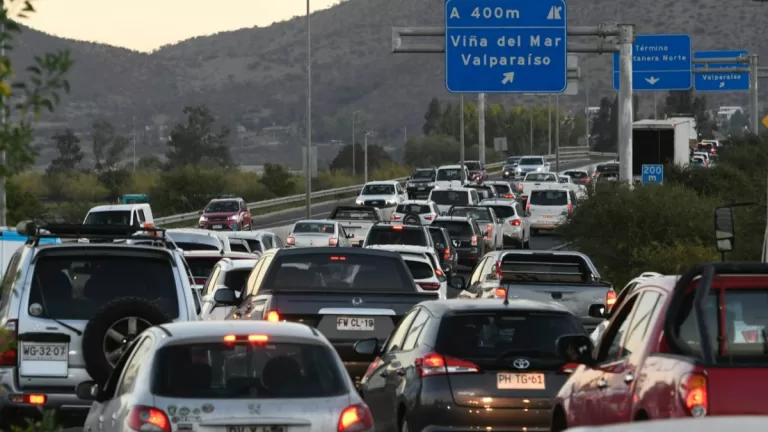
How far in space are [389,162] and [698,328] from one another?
126784 mm

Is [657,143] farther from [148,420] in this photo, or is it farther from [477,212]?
[148,420]

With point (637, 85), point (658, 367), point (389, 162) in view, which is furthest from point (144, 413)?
point (389, 162)

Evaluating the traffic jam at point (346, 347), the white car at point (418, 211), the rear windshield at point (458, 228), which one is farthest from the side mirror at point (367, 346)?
the white car at point (418, 211)

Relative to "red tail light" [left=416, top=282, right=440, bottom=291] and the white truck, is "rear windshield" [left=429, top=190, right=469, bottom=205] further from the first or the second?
"red tail light" [left=416, top=282, right=440, bottom=291]

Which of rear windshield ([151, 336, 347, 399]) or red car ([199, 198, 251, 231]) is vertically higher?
rear windshield ([151, 336, 347, 399])

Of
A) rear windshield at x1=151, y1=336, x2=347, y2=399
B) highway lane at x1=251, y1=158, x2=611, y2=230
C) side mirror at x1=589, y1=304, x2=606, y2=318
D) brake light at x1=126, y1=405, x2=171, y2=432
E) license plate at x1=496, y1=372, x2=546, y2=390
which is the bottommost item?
highway lane at x1=251, y1=158, x2=611, y2=230

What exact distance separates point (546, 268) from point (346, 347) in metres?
10.9

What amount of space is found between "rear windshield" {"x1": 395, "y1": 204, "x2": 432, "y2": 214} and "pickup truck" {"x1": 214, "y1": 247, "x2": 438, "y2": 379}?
34916 mm

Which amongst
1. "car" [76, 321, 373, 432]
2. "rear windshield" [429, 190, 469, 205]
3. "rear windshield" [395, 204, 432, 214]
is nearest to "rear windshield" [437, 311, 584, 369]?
"car" [76, 321, 373, 432]

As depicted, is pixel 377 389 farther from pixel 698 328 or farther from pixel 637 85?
pixel 637 85

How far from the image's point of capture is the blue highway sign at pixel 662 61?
52.3m

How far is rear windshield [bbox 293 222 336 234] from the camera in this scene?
45.3 metres

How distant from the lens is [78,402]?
1301cm

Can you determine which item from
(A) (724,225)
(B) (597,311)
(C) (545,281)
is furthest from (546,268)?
(A) (724,225)
